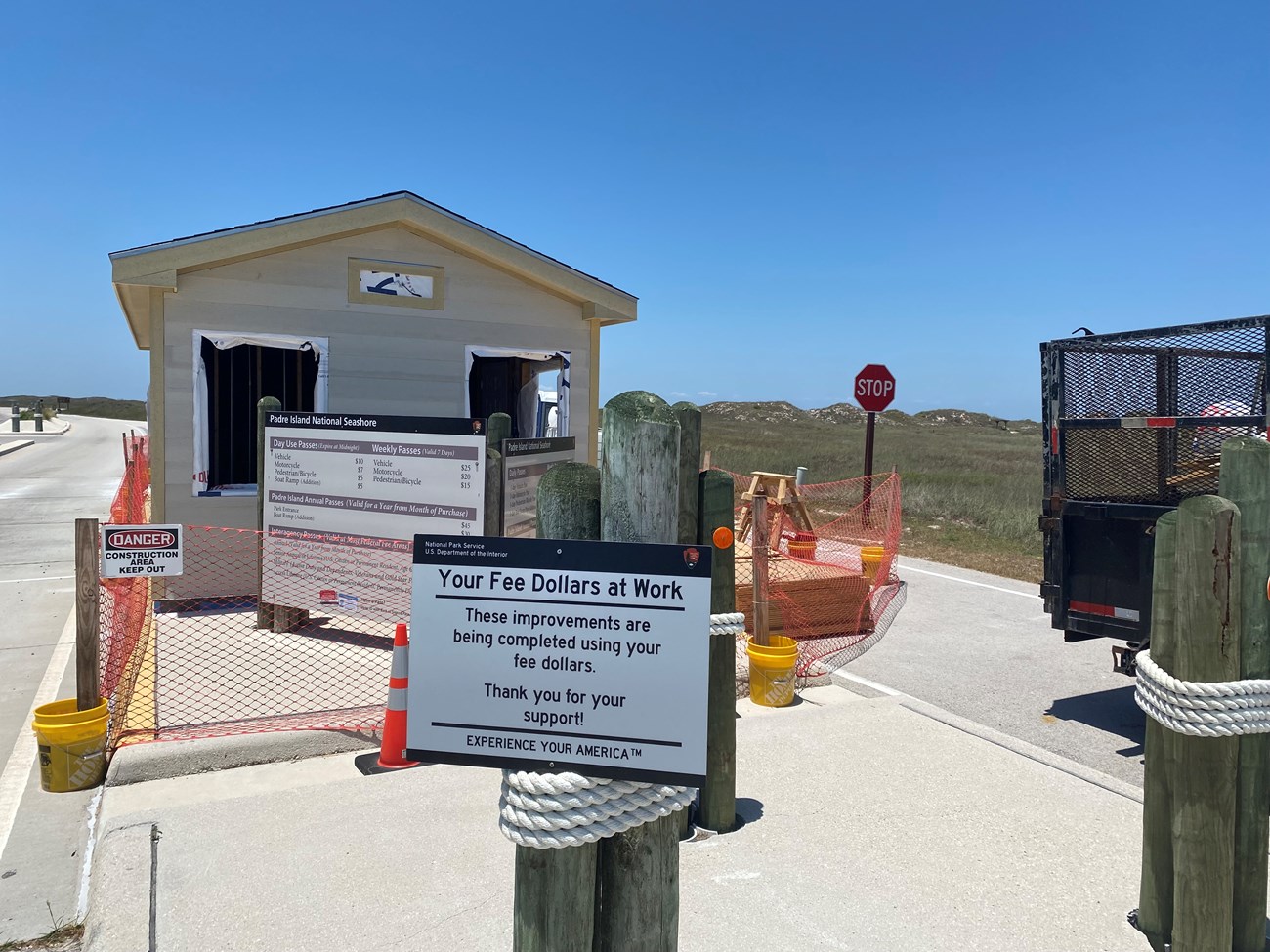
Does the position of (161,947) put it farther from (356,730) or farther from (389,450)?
(389,450)

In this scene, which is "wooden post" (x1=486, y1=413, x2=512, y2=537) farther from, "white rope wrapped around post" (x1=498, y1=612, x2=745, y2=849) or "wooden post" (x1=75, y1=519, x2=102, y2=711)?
"white rope wrapped around post" (x1=498, y1=612, x2=745, y2=849)

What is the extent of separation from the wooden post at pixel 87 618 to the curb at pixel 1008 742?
4.89 meters

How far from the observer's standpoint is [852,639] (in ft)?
28.1

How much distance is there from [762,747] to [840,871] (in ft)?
4.59

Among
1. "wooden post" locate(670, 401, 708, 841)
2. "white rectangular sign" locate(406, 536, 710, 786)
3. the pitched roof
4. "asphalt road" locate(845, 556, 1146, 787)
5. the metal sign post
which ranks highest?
the pitched roof

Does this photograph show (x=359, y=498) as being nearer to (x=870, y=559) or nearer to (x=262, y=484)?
(x=262, y=484)

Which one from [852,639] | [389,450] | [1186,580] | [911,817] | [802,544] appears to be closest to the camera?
[1186,580]

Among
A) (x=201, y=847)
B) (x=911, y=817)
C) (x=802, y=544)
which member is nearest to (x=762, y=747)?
(x=911, y=817)

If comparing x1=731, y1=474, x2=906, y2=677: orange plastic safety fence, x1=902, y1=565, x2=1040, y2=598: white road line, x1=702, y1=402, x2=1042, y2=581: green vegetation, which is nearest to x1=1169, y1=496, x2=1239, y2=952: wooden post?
x1=731, y1=474, x2=906, y2=677: orange plastic safety fence

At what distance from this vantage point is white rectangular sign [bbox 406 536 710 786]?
6.15ft

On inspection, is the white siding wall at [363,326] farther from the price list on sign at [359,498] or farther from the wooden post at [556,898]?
the wooden post at [556,898]

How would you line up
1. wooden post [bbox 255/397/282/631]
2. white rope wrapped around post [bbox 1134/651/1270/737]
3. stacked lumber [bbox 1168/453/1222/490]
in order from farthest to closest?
wooden post [bbox 255/397/282/631] → stacked lumber [bbox 1168/453/1222/490] → white rope wrapped around post [bbox 1134/651/1270/737]

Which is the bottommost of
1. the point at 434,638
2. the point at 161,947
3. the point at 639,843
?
the point at 161,947

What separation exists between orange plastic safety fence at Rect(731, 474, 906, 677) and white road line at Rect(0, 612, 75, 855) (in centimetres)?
490
